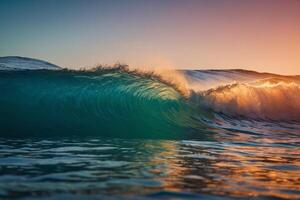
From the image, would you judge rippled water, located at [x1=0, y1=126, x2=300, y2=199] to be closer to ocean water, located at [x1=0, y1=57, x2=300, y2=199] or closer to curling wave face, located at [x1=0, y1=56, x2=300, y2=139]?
ocean water, located at [x1=0, y1=57, x2=300, y2=199]

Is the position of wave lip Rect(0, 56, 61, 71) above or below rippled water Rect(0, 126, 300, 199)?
above

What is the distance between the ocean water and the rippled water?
0.01 metres

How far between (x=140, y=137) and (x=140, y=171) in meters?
4.36

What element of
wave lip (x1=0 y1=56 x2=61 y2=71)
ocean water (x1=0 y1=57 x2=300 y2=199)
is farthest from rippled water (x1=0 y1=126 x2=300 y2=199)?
wave lip (x1=0 y1=56 x2=61 y2=71)

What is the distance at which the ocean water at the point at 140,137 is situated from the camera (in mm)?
3691

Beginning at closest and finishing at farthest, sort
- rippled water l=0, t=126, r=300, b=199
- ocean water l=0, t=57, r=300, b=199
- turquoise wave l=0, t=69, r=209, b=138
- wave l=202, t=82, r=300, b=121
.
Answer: rippled water l=0, t=126, r=300, b=199, ocean water l=0, t=57, r=300, b=199, turquoise wave l=0, t=69, r=209, b=138, wave l=202, t=82, r=300, b=121

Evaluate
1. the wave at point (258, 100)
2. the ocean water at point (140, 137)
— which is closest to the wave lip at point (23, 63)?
the ocean water at point (140, 137)

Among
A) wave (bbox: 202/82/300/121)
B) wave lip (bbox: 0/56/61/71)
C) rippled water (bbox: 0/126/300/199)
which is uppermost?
wave lip (bbox: 0/56/61/71)

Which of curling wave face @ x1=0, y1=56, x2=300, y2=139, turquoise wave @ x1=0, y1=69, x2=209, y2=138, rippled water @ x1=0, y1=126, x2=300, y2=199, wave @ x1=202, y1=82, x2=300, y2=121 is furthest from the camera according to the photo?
wave @ x1=202, y1=82, x2=300, y2=121

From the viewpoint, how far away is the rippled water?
11.2ft

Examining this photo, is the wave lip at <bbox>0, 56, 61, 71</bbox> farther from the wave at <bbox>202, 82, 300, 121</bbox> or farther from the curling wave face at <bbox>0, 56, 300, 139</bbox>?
the wave at <bbox>202, 82, 300, 121</bbox>

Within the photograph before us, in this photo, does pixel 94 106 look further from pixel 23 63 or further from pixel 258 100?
pixel 258 100

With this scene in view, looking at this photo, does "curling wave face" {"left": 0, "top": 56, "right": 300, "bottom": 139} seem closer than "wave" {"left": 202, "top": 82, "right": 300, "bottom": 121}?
Yes

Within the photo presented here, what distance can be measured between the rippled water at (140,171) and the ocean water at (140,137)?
11 millimetres
